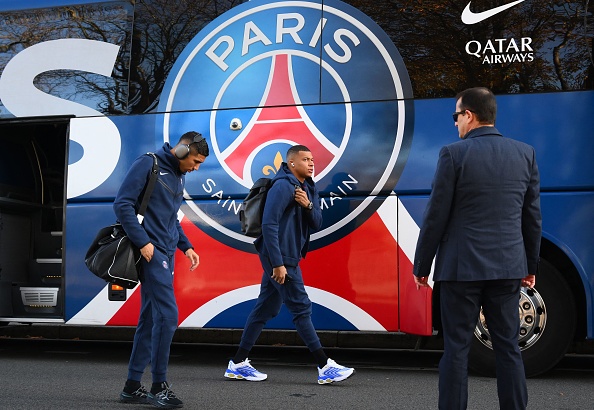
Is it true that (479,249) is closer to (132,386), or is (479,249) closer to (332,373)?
(332,373)

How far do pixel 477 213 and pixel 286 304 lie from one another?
253 centimetres

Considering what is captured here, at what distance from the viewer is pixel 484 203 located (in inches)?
159

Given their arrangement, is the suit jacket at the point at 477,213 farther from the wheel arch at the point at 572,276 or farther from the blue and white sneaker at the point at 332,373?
the wheel arch at the point at 572,276

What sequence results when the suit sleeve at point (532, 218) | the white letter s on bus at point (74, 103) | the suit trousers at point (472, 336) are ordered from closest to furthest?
the suit trousers at point (472, 336) → the suit sleeve at point (532, 218) → the white letter s on bus at point (74, 103)

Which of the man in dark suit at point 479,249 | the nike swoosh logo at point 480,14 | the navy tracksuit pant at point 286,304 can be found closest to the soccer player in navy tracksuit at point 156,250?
the navy tracksuit pant at point 286,304

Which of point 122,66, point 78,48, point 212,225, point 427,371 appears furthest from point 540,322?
point 78,48

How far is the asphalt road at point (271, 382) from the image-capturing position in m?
5.45

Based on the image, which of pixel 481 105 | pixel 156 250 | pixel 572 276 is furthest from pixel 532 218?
pixel 572 276

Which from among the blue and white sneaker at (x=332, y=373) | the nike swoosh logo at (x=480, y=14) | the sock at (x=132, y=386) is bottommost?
the blue and white sneaker at (x=332, y=373)

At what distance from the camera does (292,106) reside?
7.00 metres

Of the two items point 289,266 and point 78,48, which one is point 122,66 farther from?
point 289,266

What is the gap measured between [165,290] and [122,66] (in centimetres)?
313

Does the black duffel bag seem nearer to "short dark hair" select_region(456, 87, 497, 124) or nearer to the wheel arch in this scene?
"short dark hair" select_region(456, 87, 497, 124)

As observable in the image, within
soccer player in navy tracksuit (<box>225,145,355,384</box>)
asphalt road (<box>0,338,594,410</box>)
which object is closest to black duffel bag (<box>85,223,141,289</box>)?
asphalt road (<box>0,338,594,410</box>)
